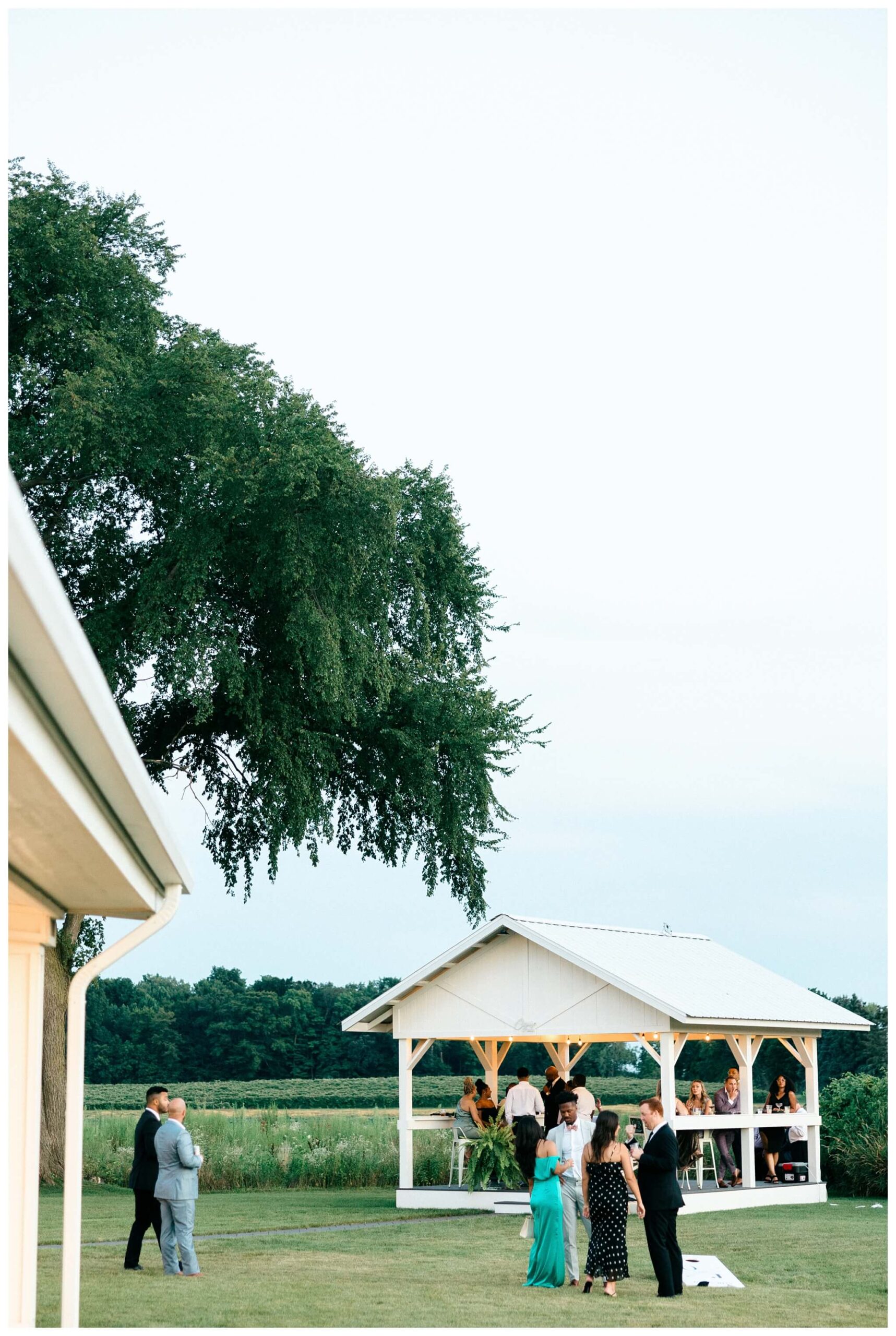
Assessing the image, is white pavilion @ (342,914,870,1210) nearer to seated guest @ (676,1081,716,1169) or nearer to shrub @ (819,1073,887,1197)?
seated guest @ (676,1081,716,1169)

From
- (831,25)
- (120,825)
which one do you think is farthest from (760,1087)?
(120,825)

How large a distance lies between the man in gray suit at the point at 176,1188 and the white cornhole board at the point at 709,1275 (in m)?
4.62

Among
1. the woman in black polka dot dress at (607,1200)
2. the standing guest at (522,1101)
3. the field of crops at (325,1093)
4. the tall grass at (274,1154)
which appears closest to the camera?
the woman in black polka dot dress at (607,1200)

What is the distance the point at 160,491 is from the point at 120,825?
21.9 meters

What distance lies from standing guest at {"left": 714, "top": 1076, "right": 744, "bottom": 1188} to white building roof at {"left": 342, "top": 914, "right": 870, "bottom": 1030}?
1.20 meters

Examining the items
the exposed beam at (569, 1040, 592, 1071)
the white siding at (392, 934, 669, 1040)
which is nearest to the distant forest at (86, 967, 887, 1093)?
the exposed beam at (569, 1040, 592, 1071)

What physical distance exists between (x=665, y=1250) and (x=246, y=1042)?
62.9 m

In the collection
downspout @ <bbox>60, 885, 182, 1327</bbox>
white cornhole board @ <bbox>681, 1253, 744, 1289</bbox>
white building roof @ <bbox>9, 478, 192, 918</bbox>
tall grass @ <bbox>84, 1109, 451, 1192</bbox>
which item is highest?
white building roof @ <bbox>9, 478, 192, 918</bbox>

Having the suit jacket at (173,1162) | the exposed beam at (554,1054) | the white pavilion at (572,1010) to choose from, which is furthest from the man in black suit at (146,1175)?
the exposed beam at (554,1054)

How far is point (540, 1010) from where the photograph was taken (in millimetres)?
23531

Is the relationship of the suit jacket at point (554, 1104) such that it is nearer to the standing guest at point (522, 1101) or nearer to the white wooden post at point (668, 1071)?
the standing guest at point (522, 1101)

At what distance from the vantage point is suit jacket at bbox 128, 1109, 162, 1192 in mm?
15102

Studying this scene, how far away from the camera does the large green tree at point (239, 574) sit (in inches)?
994

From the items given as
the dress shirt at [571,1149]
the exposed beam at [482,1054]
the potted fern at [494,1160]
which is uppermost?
the dress shirt at [571,1149]
